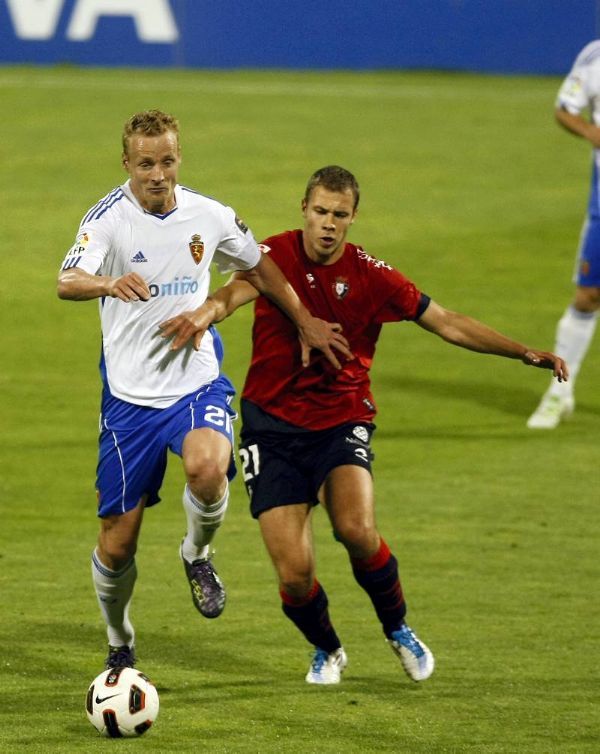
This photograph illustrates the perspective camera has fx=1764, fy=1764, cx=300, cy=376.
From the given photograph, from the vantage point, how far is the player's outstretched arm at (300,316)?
293 inches

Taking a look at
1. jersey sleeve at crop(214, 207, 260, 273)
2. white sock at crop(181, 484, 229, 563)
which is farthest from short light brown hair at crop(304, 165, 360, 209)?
white sock at crop(181, 484, 229, 563)

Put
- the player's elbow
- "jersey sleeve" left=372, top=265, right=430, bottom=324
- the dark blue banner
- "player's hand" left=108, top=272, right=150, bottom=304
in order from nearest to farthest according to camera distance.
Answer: "player's hand" left=108, top=272, right=150, bottom=304, the player's elbow, "jersey sleeve" left=372, top=265, right=430, bottom=324, the dark blue banner

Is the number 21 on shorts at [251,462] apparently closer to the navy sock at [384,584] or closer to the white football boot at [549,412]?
the navy sock at [384,584]

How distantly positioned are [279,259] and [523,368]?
8.39 meters

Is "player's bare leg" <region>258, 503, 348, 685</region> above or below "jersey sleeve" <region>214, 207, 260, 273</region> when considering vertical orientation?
below

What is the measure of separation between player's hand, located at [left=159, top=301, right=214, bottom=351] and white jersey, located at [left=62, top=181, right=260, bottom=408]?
0.13m

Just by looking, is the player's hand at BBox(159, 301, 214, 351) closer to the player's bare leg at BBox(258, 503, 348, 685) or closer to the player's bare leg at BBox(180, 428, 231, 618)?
the player's bare leg at BBox(180, 428, 231, 618)

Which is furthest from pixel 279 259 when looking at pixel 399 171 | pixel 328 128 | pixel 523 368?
pixel 328 128

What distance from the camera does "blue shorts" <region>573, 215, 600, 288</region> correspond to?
42.7ft

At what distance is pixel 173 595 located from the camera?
9320mm

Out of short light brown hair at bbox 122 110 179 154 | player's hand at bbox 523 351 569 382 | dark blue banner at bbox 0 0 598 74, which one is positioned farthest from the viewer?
dark blue banner at bbox 0 0 598 74

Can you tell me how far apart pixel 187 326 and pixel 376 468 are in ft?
17.8

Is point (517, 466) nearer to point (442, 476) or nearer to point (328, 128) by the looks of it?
point (442, 476)

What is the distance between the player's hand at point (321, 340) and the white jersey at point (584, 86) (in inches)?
240
